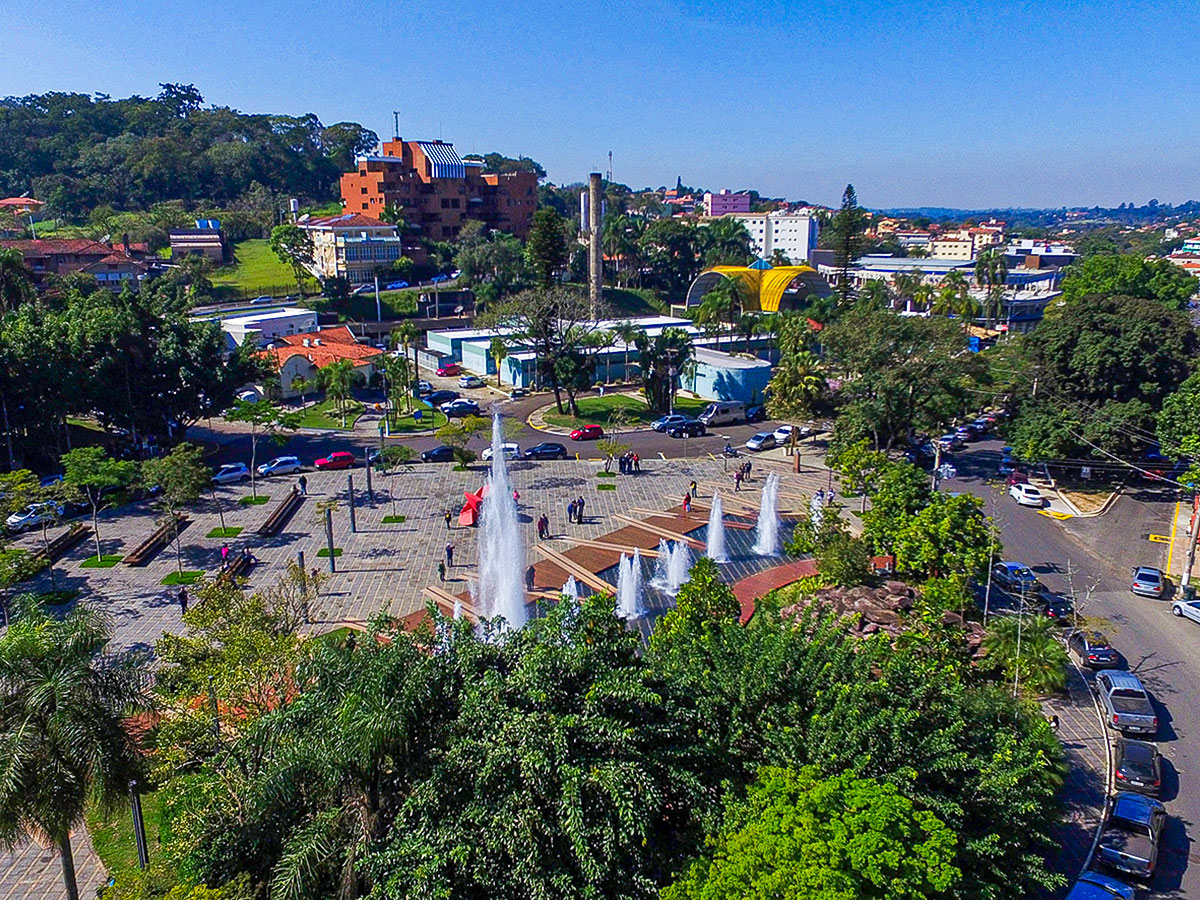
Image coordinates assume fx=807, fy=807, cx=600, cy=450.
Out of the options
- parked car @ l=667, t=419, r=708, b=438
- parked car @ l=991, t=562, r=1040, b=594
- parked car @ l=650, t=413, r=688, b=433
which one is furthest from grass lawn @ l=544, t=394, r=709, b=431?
parked car @ l=991, t=562, r=1040, b=594

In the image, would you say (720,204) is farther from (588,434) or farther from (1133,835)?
(1133,835)

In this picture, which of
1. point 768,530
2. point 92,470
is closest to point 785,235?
point 768,530

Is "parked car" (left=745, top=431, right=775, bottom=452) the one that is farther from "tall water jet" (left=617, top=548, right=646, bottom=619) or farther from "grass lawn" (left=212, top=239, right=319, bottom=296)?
"grass lawn" (left=212, top=239, right=319, bottom=296)

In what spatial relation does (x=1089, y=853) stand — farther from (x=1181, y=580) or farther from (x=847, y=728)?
(x=1181, y=580)

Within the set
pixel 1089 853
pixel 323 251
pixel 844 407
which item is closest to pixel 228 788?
pixel 1089 853

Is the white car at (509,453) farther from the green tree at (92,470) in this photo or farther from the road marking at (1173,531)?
the road marking at (1173,531)

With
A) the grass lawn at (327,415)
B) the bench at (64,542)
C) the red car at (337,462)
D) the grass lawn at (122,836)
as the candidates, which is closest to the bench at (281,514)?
the red car at (337,462)
